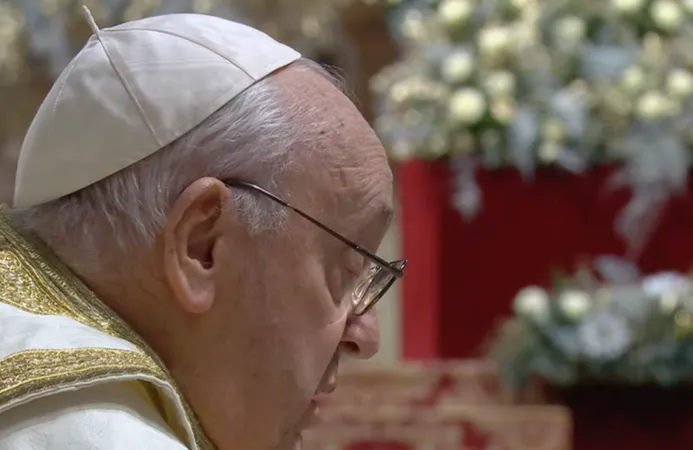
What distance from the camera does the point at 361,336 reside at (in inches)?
55.0

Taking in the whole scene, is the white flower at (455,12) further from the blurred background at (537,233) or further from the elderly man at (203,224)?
the elderly man at (203,224)

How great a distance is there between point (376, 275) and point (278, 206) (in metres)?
0.19

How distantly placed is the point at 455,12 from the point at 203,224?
7.75 ft

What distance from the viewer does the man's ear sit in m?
1.22

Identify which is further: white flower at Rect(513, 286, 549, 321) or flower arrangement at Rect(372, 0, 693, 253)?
flower arrangement at Rect(372, 0, 693, 253)

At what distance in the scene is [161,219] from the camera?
1.24m

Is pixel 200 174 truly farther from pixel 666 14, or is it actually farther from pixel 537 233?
pixel 666 14

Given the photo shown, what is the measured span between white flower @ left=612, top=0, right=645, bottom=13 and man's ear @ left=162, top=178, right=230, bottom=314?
7.96 feet

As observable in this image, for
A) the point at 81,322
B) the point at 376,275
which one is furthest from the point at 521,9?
the point at 81,322

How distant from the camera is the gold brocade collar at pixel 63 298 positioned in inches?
47.9

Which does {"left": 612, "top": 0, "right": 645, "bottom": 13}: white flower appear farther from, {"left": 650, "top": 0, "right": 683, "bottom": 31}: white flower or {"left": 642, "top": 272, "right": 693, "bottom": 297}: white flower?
{"left": 642, "top": 272, "right": 693, "bottom": 297}: white flower

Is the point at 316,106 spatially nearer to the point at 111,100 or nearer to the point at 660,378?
the point at 111,100

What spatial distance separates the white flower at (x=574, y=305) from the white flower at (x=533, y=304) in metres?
0.04

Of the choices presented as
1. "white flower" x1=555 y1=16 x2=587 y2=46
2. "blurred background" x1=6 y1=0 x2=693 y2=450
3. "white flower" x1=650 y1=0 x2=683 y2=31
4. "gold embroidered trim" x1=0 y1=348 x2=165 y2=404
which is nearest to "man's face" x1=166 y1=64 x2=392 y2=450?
"gold embroidered trim" x1=0 y1=348 x2=165 y2=404
